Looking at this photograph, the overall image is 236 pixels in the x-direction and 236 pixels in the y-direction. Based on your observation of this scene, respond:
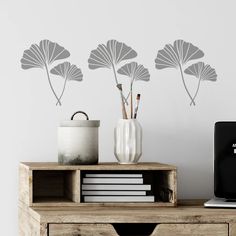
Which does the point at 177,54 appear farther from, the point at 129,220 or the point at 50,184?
the point at 129,220

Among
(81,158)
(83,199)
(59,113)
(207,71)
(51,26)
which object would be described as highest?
(51,26)

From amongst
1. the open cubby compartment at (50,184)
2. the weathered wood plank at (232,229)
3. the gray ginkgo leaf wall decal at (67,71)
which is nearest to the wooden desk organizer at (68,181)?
the open cubby compartment at (50,184)

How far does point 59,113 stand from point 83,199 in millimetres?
482

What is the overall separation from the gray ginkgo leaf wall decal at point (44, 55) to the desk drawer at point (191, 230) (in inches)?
31.1

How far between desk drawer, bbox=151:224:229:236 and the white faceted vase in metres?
0.38

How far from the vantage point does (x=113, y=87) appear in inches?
106

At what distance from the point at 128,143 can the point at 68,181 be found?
0.27 meters

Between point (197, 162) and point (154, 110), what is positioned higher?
point (154, 110)

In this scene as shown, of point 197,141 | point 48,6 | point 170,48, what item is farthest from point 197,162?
point 48,6

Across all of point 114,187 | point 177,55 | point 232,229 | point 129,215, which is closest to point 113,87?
point 177,55

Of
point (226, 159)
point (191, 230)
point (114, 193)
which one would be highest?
point (226, 159)

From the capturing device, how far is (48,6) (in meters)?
2.67

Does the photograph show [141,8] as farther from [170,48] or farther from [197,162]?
[197,162]

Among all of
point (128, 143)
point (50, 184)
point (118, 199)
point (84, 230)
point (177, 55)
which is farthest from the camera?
point (177, 55)
